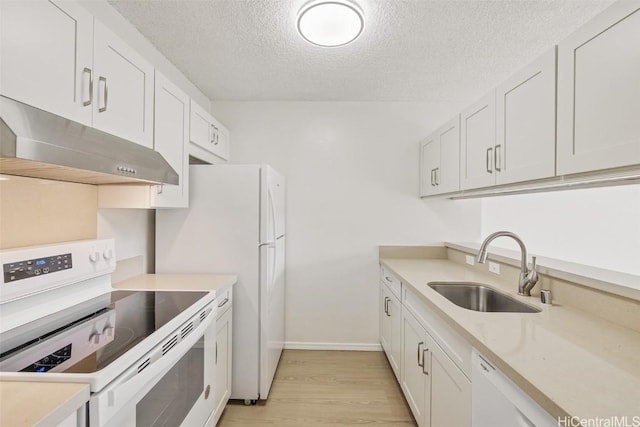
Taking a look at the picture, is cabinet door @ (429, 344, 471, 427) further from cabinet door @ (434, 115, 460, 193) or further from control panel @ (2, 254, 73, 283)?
control panel @ (2, 254, 73, 283)

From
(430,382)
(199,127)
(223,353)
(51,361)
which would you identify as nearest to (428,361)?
(430,382)

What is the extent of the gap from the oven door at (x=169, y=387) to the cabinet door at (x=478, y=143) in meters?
1.79

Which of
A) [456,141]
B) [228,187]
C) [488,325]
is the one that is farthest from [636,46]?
[228,187]

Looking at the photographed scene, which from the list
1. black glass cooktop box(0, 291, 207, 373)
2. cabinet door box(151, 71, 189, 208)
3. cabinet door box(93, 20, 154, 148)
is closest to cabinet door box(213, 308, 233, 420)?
black glass cooktop box(0, 291, 207, 373)

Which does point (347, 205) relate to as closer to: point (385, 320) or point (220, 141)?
point (385, 320)

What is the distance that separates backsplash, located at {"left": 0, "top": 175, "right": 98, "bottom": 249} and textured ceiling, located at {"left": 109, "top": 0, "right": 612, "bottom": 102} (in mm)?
1057

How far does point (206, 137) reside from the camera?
7.79 ft

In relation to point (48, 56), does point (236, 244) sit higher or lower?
lower

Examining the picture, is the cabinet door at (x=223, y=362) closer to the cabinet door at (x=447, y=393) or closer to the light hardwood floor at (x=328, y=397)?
the light hardwood floor at (x=328, y=397)

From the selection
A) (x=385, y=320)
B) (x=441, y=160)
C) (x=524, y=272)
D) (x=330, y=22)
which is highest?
(x=330, y=22)

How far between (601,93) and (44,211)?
234cm

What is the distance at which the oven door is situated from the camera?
0.89 m

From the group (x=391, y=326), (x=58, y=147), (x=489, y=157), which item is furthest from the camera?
(x=391, y=326)

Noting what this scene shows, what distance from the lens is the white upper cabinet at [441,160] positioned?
2.21m
